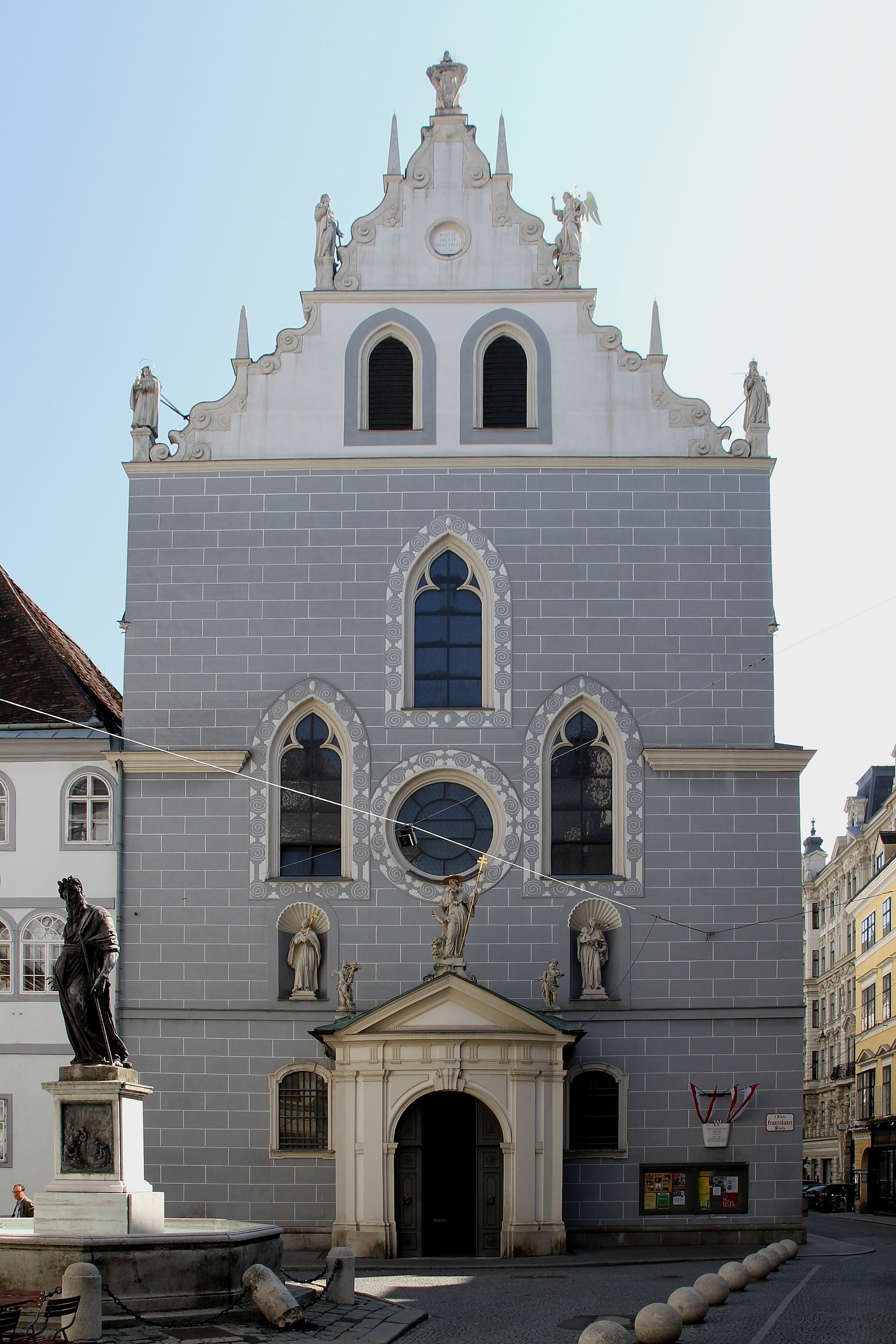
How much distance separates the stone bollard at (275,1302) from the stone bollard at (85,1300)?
1.79 m

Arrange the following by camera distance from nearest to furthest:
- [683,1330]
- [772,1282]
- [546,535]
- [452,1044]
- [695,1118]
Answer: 1. [683,1330]
2. [772,1282]
3. [452,1044]
4. [695,1118]
5. [546,535]

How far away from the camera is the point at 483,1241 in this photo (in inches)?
1006

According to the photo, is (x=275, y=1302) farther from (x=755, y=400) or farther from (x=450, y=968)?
(x=755, y=400)

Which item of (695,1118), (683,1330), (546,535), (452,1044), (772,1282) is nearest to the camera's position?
(683,1330)

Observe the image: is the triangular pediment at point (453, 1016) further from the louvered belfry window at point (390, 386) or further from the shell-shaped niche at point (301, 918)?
the louvered belfry window at point (390, 386)

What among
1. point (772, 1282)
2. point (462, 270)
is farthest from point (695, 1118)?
point (462, 270)

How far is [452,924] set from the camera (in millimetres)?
25984

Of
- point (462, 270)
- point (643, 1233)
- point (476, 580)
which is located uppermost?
point (462, 270)

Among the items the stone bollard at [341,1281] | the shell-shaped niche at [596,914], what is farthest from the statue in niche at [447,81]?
the stone bollard at [341,1281]

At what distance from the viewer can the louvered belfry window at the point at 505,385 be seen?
29891 millimetres

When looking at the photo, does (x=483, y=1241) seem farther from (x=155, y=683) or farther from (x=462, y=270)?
(x=462, y=270)

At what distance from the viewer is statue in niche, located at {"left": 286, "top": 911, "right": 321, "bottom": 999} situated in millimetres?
27641

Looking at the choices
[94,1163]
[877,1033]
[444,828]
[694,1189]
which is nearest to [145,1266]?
[94,1163]

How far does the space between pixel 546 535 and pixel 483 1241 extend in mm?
11281
